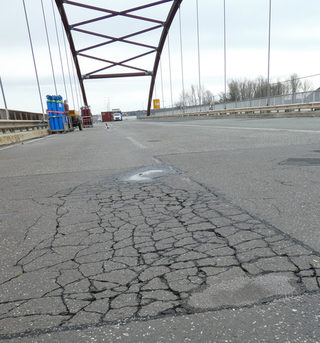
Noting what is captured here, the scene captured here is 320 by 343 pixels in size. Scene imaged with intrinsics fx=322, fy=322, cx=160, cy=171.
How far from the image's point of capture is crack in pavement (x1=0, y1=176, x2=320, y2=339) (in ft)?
4.78

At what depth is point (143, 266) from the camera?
1.85 metres

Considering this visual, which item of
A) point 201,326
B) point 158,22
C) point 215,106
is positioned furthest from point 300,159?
point 158,22

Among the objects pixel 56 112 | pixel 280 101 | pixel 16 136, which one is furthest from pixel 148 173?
pixel 280 101

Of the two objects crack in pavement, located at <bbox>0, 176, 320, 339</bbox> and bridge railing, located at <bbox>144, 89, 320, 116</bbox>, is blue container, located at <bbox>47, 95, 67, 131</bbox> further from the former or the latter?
crack in pavement, located at <bbox>0, 176, 320, 339</bbox>

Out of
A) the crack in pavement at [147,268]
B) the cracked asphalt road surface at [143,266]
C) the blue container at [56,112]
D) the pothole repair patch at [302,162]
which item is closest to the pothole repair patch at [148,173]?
the cracked asphalt road surface at [143,266]

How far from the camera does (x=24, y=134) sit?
15586mm

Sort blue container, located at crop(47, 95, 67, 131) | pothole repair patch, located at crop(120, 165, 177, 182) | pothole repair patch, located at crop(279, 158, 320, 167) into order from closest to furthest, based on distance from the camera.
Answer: pothole repair patch, located at crop(120, 165, 177, 182) < pothole repair patch, located at crop(279, 158, 320, 167) < blue container, located at crop(47, 95, 67, 131)

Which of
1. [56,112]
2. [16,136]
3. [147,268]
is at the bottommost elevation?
[16,136]

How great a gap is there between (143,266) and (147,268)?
35 millimetres

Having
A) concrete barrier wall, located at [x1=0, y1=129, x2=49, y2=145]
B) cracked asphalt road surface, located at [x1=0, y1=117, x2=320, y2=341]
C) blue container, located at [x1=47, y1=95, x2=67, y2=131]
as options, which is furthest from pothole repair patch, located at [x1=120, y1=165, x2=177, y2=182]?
blue container, located at [x1=47, y1=95, x2=67, y2=131]

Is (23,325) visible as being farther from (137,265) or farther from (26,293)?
(137,265)

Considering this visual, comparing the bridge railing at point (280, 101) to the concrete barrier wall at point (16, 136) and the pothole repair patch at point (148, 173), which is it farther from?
the pothole repair patch at point (148, 173)

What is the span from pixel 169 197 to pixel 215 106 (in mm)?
36326

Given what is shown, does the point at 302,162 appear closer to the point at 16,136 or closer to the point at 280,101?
the point at 16,136
